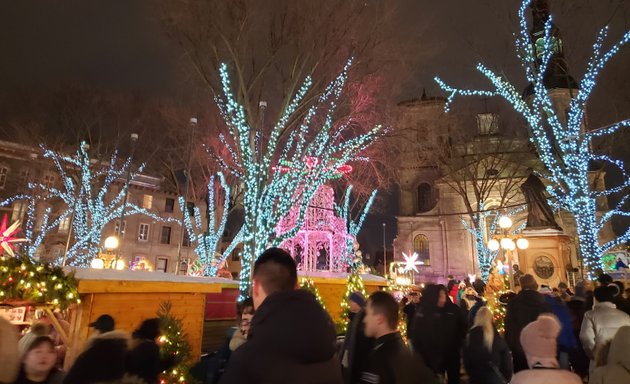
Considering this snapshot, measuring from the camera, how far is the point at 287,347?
6.52ft

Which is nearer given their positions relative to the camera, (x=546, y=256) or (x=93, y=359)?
(x=93, y=359)

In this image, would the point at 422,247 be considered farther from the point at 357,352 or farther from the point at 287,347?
the point at 287,347

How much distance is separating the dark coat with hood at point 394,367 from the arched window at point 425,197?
46.6 meters

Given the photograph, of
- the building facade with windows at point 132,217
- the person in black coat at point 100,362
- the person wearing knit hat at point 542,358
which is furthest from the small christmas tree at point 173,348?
the building facade with windows at point 132,217

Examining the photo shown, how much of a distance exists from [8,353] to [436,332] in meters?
5.23

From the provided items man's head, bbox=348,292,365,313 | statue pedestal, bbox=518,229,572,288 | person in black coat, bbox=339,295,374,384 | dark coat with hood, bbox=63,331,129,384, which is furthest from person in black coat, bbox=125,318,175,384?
statue pedestal, bbox=518,229,572,288

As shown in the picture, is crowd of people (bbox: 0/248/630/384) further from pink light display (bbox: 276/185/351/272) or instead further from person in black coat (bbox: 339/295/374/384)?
pink light display (bbox: 276/185/351/272)

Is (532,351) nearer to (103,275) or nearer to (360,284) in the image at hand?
(103,275)

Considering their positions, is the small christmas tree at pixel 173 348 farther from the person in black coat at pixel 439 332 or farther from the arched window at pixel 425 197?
the arched window at pixel 425 197

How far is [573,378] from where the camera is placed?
8.38 ft

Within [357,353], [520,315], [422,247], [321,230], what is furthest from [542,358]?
[422,247]

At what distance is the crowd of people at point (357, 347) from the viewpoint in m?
2.03

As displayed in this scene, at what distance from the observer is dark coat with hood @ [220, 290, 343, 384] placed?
193cm

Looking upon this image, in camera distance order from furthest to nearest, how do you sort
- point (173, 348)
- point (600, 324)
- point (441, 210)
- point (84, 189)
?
point (441, 210), point (84, 189), point (173, 348), point (600, 324)
